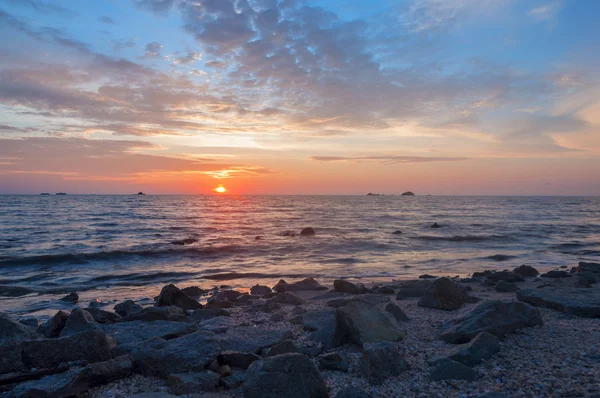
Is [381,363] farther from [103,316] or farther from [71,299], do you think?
[71,299]

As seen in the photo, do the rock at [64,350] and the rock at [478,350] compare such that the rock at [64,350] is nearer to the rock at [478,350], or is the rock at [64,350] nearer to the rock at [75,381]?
the rock at [75,381]

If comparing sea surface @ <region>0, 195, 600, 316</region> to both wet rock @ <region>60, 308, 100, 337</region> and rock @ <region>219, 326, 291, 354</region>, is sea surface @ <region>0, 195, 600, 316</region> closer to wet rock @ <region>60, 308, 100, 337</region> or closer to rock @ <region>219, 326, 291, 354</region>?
wet rock @ <region>60, 308, 100, 337</region>

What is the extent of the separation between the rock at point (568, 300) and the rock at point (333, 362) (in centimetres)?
490

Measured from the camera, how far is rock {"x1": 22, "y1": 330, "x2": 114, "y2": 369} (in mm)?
5621

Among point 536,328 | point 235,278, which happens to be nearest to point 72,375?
point 536,328

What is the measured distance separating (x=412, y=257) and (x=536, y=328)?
13.7 metres

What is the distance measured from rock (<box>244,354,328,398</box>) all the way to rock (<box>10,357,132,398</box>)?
1.82 metres

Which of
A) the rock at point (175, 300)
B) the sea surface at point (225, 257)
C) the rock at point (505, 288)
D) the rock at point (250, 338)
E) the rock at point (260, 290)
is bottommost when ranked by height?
the sea surface at point (225, 257)

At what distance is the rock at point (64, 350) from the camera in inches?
221

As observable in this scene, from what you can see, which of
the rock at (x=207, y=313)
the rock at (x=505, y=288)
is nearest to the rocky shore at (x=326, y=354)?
the rock at (x=207, y=313)

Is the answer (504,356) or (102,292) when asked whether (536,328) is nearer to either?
(504,356)

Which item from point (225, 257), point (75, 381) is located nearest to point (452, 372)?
point (75, 381)

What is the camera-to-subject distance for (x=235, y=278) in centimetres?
1548

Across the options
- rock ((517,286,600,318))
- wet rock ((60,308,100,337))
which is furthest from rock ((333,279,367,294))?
wet rock ((60,308,100,337))
